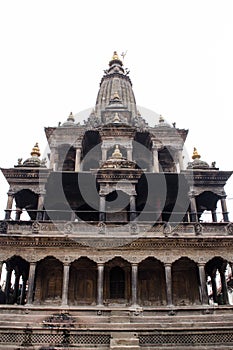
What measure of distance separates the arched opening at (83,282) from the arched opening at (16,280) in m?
3.98

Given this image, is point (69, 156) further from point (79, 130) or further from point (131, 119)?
point (131, 119)

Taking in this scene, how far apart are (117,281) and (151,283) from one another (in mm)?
2293

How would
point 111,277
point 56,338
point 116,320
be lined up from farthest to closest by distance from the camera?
point 111,277, point 116,320, point 56,338

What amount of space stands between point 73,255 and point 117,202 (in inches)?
233

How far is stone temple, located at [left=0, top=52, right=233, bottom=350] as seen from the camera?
1719 centimetres

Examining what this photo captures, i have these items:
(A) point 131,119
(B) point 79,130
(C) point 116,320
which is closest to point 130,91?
(A) point 131,119

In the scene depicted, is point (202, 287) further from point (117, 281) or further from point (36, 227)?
point (36, 227)

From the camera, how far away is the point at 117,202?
90.5 ft

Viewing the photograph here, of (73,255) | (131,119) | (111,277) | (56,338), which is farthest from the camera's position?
(131,119)

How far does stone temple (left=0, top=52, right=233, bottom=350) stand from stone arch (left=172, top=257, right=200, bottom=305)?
0.21 ft

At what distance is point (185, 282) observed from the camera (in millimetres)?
24875

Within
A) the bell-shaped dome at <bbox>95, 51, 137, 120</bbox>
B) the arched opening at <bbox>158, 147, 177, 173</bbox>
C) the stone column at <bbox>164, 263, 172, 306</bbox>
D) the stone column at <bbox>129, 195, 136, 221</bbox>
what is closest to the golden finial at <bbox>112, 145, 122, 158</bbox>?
the stone column at <bbox>129, 195, 136, 221</bbox>

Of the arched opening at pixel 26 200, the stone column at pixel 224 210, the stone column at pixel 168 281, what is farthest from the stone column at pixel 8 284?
the stone column at pixel 224 210

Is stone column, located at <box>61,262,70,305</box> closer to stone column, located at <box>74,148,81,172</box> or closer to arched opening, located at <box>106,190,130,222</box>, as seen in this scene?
arched opening, located at <box>106,190,130,222</box>
